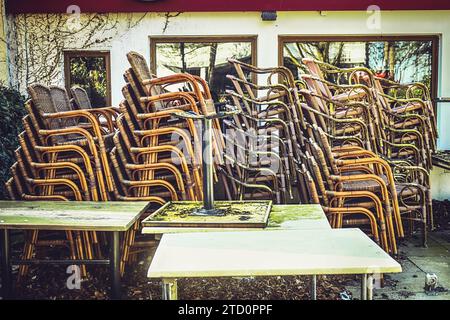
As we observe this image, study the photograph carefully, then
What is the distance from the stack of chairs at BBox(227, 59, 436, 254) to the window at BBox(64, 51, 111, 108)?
2439 mm

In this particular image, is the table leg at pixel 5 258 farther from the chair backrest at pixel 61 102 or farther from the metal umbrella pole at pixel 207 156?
the chair backrest at pixel 61 102

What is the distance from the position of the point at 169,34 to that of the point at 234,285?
445cm

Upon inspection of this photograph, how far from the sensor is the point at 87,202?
4625mm

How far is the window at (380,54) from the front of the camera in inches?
323

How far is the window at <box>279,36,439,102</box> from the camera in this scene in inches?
323

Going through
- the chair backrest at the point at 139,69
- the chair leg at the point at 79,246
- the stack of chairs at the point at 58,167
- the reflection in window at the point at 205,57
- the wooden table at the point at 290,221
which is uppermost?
the reflection in window at the point at 205,57

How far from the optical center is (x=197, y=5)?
8023 millimetres

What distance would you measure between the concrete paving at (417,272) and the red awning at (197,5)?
10.9 ft

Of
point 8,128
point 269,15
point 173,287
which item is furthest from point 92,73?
point 173,287

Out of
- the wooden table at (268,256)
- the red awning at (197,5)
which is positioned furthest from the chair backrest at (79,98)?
the wooden table at (268,256)

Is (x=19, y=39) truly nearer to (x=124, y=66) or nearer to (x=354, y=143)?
(x=124, y=66)

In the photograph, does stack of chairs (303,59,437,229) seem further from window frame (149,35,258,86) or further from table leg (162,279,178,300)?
table leg (162,279,178,300)

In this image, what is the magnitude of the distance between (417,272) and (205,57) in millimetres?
4337

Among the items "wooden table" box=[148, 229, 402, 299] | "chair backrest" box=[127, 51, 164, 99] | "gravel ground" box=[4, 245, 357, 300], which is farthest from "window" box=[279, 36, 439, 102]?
"wooden table" box=[148, 229, 402, 299]
